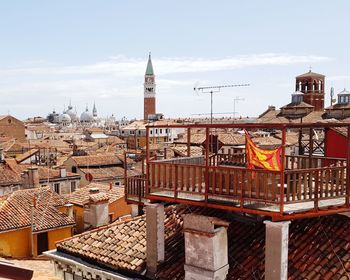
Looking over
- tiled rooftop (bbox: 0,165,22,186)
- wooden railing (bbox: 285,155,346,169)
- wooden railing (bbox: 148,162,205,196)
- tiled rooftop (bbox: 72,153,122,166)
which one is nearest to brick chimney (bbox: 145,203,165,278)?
wooden railing (bbox: 148,162,205,196)

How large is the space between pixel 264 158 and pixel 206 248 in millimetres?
1972

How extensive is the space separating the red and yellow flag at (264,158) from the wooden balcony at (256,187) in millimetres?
176

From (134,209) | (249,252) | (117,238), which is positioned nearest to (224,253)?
(249,252)

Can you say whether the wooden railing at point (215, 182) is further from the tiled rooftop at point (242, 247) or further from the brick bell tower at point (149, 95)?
the brick bell tower at point (149, 95)

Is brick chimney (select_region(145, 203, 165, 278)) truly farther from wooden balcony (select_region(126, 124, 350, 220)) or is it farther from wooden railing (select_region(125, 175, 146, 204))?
wooden railing (select_region(125, 175, 146, 204))

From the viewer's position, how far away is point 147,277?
9.06 m

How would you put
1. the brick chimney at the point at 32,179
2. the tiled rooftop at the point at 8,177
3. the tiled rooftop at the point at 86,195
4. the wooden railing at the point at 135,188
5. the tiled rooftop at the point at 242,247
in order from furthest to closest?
the tiled rooftop at the point at 8,177 → the brick chimney at the point at 32,179 → the tiled rooftop at the point at 86,195 → the wooden railing at the point at 135,188 → the tiled rooftop at the point at 242,247

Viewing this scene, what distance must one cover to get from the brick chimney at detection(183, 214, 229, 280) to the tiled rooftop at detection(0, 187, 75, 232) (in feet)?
40.4

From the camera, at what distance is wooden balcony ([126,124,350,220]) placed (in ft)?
23.6

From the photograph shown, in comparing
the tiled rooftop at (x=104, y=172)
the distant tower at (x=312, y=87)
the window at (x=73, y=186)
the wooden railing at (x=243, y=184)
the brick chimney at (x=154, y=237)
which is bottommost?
the window at (x=73, y=186)

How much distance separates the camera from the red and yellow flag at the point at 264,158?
23.9 feet

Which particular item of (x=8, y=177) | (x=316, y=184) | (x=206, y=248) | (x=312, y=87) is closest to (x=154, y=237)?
(x=206, y=248)

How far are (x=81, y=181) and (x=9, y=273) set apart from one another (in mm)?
36407

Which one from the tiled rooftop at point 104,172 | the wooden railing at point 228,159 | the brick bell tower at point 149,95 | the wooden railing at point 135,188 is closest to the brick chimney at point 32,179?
the tiled rooftop at point 104,172
